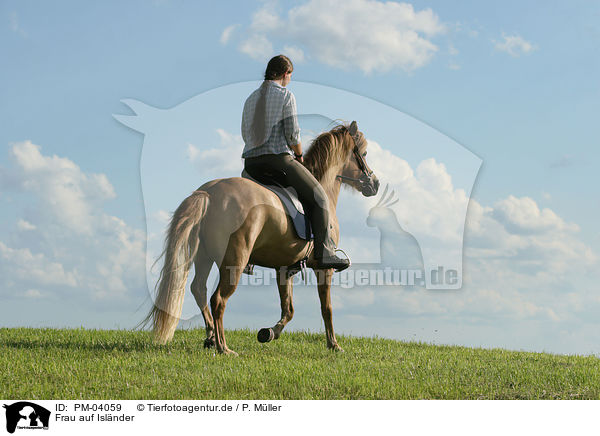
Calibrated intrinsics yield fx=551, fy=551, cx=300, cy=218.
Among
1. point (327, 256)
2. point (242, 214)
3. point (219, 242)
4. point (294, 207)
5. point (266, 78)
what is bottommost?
point (219, 242)

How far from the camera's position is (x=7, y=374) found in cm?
608

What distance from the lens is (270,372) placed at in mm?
6094

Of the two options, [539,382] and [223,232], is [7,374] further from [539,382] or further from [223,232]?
[539,382]

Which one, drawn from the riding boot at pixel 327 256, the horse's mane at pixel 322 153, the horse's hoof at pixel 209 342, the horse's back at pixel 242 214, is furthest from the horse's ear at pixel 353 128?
the horse's hoof at pixel 209 342

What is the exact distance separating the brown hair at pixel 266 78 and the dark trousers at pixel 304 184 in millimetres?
355

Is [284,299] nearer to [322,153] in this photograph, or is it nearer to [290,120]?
[322,153]

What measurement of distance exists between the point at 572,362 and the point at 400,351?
258 cm

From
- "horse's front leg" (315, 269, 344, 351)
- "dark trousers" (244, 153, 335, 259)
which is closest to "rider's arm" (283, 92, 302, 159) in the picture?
"dark trousers" (244, 153, 335, 259)

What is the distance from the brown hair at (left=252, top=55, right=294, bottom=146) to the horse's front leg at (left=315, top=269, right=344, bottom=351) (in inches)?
88.5

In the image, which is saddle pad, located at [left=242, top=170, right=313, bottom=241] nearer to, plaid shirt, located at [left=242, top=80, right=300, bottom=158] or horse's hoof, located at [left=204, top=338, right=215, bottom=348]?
plaid shirt, located at [left=242, top=80, right=300, bottom=158]

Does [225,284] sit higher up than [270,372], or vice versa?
[225,284]

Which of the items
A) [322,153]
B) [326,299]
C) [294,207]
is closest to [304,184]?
[294,207]

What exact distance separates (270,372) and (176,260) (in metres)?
1.73
